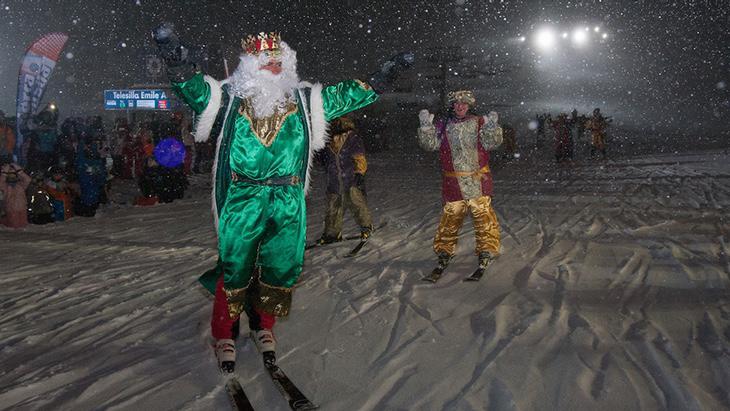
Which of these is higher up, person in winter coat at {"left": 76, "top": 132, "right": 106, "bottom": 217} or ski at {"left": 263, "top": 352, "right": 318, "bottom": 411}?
person in winter coat at {"left": 76, "top": 132, "right": 106, "bottom": 217}

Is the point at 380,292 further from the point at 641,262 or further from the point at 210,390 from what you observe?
the point at 641,262

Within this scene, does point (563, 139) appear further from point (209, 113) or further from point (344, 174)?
point (209, 113)

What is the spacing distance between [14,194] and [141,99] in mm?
13155

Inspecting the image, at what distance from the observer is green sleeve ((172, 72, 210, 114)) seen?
3273 mm

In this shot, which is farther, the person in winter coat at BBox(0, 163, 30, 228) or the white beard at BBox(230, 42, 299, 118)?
the person in winter coat at BBox(0, 163, 30, 228)

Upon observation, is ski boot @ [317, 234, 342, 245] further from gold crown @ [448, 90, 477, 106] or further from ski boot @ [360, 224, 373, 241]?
gold crown @ [448, 90, 477, 106]

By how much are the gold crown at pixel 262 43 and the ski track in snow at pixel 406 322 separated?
2.00 metres

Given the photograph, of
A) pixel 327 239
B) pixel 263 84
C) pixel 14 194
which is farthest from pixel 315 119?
pixel 14 194

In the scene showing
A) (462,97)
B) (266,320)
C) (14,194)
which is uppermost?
(462,97)

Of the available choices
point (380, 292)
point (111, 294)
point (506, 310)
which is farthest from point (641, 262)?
point (111, 294)

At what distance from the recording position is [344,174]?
6836 millimetres

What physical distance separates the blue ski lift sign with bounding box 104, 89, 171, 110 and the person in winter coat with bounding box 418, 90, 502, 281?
1741 cm

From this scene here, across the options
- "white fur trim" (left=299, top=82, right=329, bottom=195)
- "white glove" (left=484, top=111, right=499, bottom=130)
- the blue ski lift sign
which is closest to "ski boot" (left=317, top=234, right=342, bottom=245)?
"white glove" (left=484, top=111, right=499, bottom=130)

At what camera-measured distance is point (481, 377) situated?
10.3 ft
